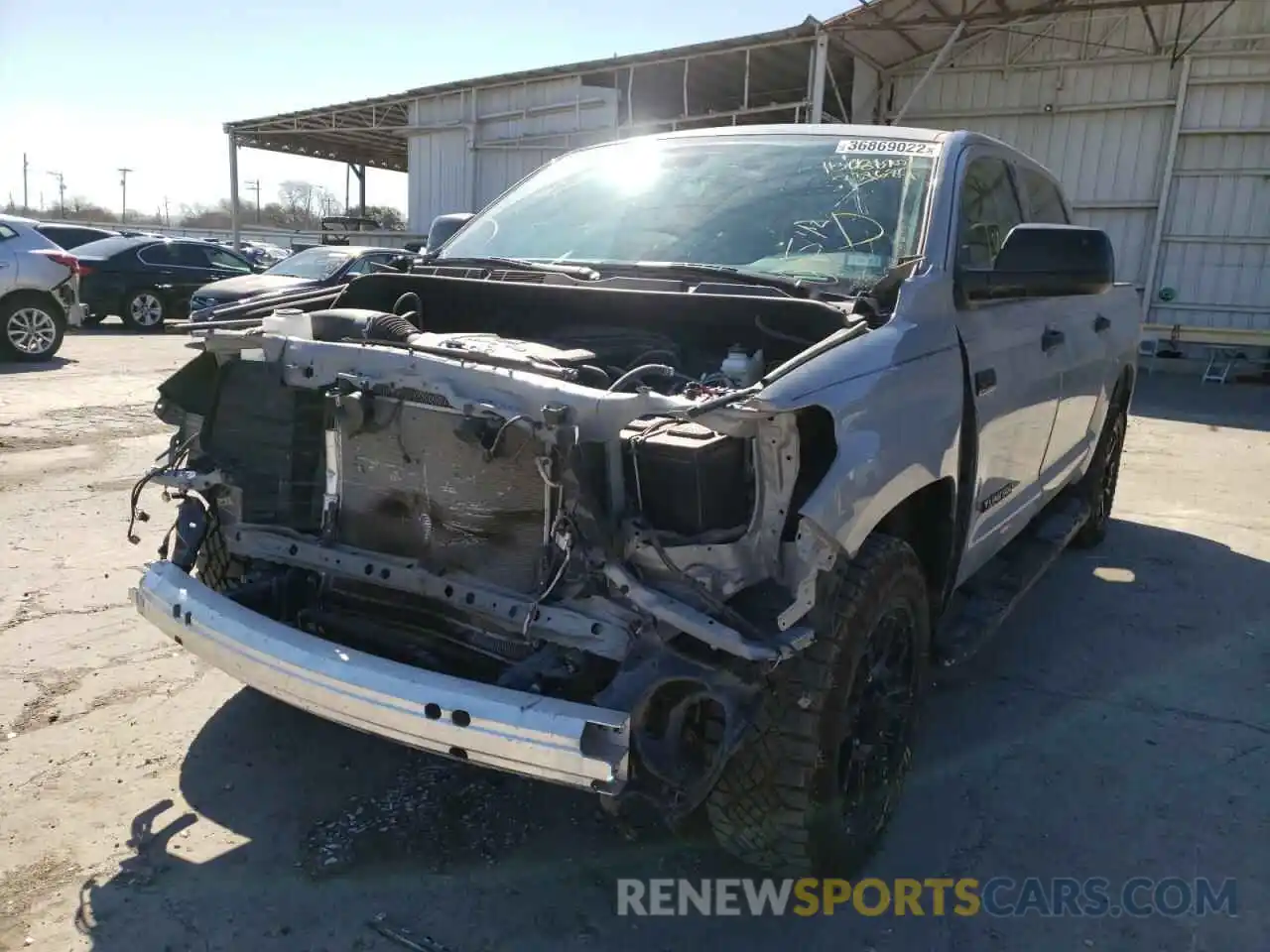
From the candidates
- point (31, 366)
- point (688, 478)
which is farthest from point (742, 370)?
point (31, 366)

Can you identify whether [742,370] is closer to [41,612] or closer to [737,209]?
[737,209]

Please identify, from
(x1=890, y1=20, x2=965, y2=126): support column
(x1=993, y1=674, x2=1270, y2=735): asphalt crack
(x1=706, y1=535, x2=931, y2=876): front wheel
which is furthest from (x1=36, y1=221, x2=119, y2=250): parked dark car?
(x1=706, y1=535, x2=931, y2=876): front wheel

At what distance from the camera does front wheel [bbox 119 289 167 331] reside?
51.5 feet

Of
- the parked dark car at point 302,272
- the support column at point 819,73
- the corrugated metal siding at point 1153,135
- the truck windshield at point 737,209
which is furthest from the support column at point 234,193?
the truck windshield at point 737,209

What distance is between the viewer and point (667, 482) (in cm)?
213

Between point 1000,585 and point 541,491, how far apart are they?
223 centimetres

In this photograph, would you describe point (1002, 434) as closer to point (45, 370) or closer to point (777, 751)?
point (777, 751)

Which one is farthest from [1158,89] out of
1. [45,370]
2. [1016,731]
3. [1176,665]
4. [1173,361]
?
[45,370]

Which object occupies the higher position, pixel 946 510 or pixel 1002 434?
pixel 1002 434

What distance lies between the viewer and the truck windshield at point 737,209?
3092 mm

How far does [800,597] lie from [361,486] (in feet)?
4.06

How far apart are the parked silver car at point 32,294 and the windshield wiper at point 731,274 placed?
10.2 m

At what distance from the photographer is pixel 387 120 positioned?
879 inches

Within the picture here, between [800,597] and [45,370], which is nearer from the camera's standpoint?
[800,597]
